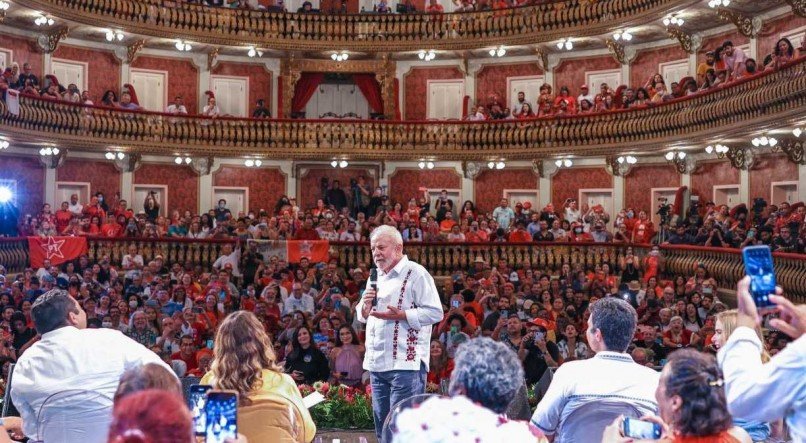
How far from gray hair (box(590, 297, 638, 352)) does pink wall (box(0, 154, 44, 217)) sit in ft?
68.9

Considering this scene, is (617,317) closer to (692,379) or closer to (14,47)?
(692,379)

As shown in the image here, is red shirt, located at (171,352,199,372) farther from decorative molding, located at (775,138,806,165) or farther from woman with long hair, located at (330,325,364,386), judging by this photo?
decorative molding, located at (775,138,806,165)

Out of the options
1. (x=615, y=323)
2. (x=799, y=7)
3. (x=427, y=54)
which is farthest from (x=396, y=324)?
(x=427, y=54)

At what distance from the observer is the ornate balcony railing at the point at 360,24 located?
23484 mm

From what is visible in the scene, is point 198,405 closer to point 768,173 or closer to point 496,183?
point 768,173

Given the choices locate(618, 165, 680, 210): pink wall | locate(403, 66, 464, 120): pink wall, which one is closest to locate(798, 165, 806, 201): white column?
locate(618, 165, 680, 210): pink wall

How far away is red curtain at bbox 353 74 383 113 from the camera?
92.5 feet

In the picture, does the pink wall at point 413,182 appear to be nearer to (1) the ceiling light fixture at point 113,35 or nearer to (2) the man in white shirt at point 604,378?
(1) the ceiling light fixture at point 113,35

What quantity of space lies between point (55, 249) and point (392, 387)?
566 inches

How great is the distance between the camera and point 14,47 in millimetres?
23141

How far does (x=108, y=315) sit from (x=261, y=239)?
6.29 m

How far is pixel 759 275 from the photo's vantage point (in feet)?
12.0

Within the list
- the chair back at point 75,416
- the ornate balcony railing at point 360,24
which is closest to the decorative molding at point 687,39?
the ornate balcony railing at point 360,24

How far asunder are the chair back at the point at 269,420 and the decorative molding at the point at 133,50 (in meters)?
22.6
